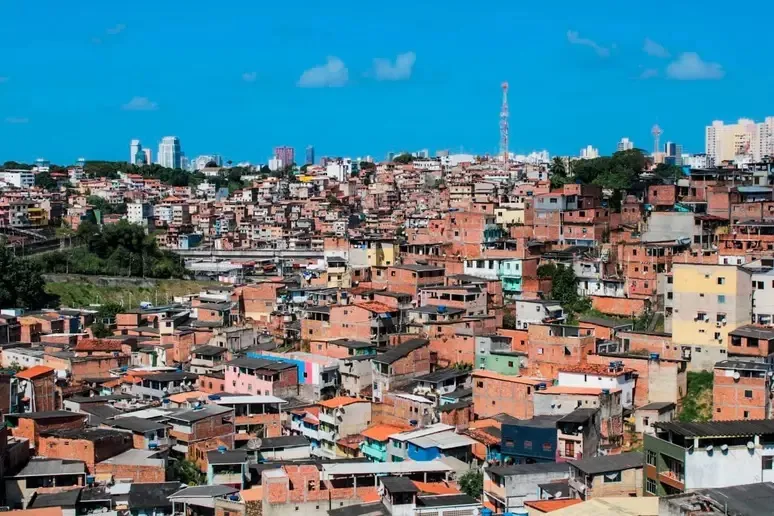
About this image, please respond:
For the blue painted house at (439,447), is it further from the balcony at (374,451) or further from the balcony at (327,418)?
the balcony at (327,418)

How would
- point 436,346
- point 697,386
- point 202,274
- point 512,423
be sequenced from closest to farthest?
point 512,423 < point 697,386 < point 436,346 < point 202,274

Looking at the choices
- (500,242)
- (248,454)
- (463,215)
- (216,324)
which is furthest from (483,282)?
(248,454)

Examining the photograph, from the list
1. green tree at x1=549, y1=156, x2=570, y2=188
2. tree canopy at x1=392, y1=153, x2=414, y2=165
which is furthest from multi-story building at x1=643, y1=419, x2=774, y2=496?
tree canopy at x1=392, y1=153, x2=414, y2=165

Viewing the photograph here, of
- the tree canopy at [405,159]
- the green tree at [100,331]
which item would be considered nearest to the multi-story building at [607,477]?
the green tree at [100,331]

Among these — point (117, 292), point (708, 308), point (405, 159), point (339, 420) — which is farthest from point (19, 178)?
point (708, 308)

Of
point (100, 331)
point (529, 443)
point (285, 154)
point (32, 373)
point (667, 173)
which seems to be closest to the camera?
point (529, 443)

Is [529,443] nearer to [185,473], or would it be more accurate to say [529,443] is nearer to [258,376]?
[185,473]

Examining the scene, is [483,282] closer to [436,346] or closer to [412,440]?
[436,346]
